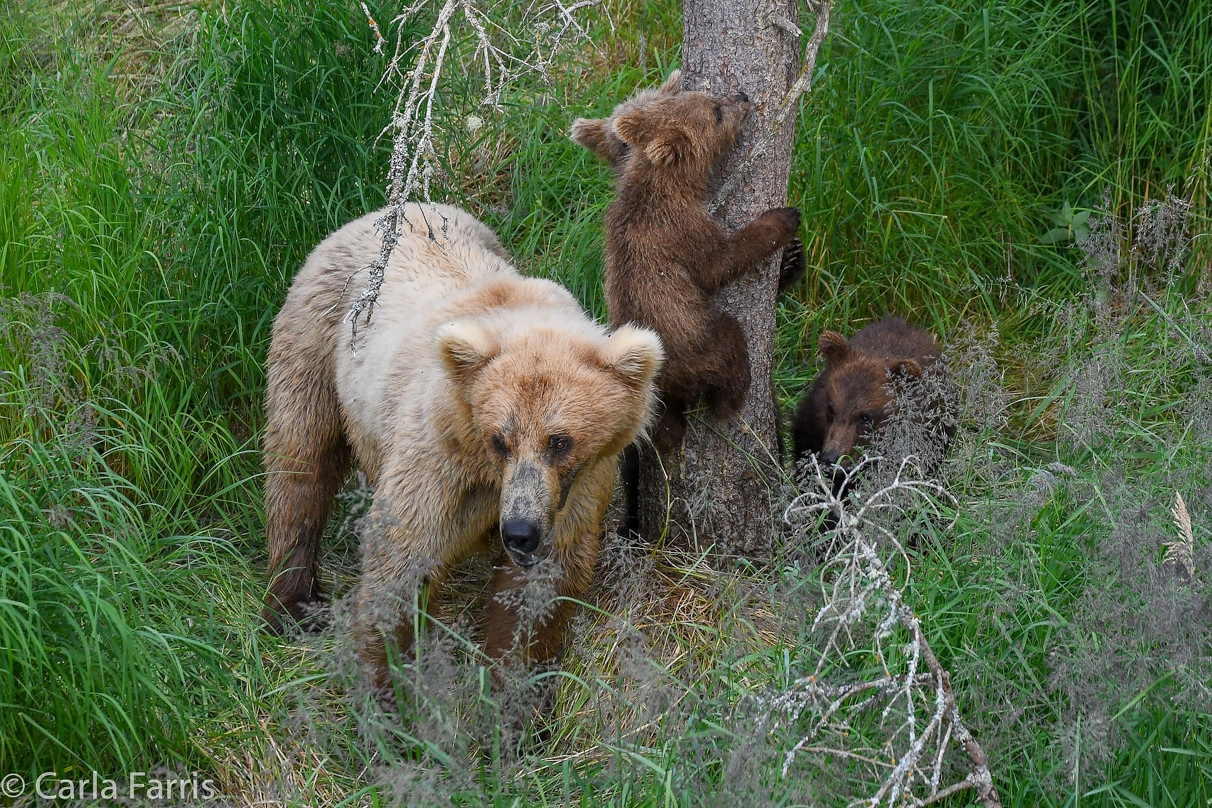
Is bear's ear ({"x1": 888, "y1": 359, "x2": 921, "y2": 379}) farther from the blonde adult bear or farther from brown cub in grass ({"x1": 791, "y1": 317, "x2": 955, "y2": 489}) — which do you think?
the blonde adult bear

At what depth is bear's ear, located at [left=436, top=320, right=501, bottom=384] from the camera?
134 inches

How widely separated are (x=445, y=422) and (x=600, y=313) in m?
1.75

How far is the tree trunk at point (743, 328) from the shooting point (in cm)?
409

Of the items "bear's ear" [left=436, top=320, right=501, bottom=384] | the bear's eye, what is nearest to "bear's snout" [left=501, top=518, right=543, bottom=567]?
the bear's eye

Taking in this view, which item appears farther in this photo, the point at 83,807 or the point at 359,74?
the point at 359,74

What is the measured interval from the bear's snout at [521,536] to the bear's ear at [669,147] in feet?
5.37

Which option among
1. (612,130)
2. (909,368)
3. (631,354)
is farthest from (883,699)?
(612,130)

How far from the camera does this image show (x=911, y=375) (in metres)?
4.33

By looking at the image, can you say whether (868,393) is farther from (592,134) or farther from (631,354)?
(592,134)

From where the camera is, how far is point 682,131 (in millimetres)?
4027

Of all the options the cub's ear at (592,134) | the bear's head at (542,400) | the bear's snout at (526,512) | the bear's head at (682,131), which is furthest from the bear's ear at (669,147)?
the bear's snout at (526,512)

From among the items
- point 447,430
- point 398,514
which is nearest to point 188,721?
point 398,514

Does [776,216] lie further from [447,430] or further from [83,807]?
[83,807]

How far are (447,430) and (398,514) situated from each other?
1.07ft
